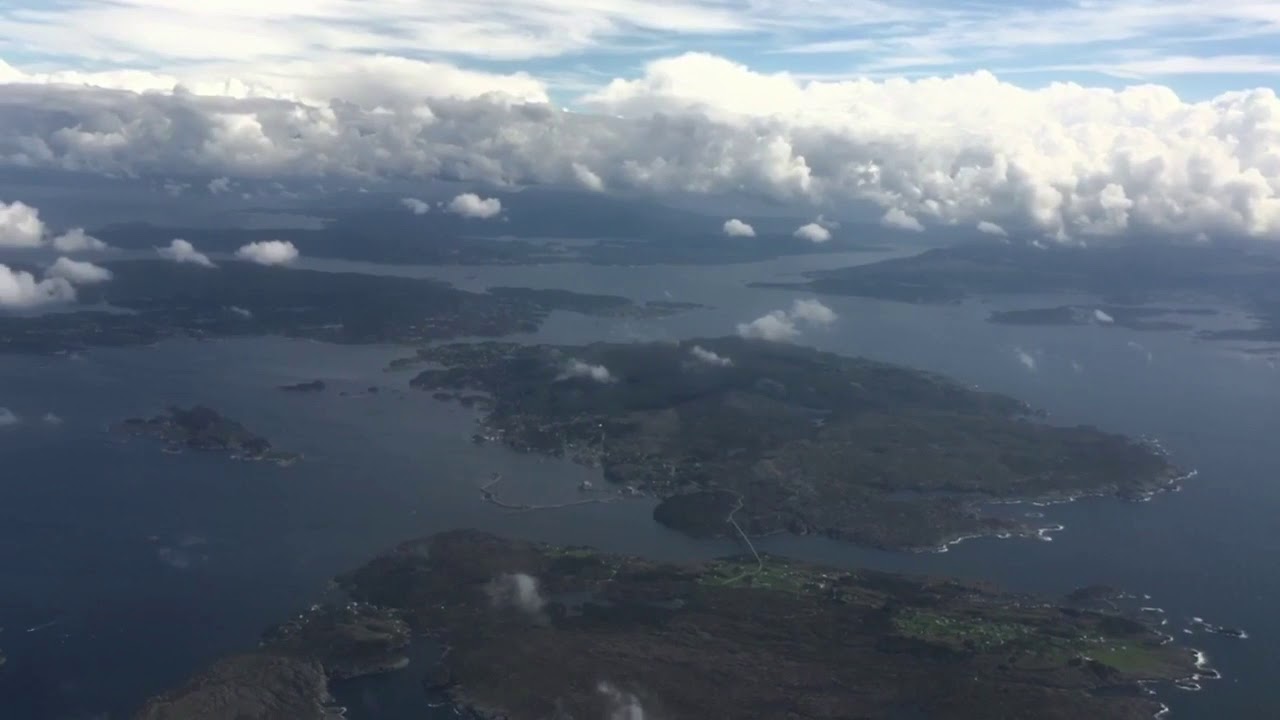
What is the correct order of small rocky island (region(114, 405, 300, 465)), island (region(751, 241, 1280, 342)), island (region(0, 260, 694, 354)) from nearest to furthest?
small rocky island (region(114, 405, 300, 465)), island (region(0, 260, 694, 354)), island (region(751, 241, 1280, 342))

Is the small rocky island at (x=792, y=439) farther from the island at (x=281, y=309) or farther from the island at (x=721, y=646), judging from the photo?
the island at (x=281, y=309)

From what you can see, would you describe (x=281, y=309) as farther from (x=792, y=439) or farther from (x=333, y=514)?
(x=792, y=439)

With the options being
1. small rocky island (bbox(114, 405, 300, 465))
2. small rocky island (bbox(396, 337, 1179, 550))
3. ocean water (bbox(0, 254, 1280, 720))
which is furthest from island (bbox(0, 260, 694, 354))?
small rocky island (bbox(114, 405, 300, 465))

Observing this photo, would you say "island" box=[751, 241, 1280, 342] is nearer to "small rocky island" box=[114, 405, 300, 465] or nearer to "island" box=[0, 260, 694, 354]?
"island" box=[0, 260, 694, 354]

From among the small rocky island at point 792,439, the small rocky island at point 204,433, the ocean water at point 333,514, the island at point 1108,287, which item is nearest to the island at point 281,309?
the ocean water at point 333,514

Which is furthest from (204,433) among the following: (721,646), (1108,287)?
(1108,287)

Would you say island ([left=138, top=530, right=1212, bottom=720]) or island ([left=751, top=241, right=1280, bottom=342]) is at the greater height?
island ([left=751, top=241, right=1280, bottom=342])
